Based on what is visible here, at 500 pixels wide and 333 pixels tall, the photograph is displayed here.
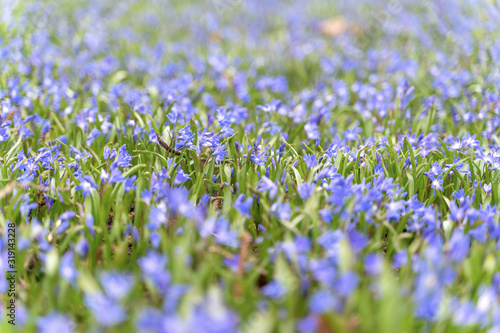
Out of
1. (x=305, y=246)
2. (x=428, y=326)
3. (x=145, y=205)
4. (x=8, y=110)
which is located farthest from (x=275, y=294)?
(x=8, y=110)

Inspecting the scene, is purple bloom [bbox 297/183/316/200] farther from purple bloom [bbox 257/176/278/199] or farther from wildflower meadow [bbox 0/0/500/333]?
purple bloom [bbox 257/176/278/199]

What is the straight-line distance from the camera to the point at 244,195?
2441 millimetres

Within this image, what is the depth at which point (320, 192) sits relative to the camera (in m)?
2.46

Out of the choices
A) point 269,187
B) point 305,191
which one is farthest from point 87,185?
point 305,191

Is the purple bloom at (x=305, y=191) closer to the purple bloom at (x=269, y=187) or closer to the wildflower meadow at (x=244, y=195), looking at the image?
the wildflower meadow at (x=244, y=195)

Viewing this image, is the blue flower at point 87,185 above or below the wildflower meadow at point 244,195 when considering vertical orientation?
above

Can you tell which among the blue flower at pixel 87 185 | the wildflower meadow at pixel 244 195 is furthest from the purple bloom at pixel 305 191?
the blue flower at pixel 87 185

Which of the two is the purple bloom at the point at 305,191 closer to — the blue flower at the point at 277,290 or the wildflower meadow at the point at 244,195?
the wildflower meadow at the point at 244,195

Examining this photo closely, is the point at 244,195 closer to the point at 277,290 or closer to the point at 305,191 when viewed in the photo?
the point at 305,191

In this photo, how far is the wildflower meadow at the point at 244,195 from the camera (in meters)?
1.64

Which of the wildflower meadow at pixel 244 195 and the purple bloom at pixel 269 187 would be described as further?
the purple bloom at pixel 269 187

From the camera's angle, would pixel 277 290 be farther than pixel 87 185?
No

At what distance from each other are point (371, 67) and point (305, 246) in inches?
203

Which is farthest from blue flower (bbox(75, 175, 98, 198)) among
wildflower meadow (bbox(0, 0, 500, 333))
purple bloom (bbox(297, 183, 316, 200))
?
purple bloom (bbox(297, 183, 316, 200))
